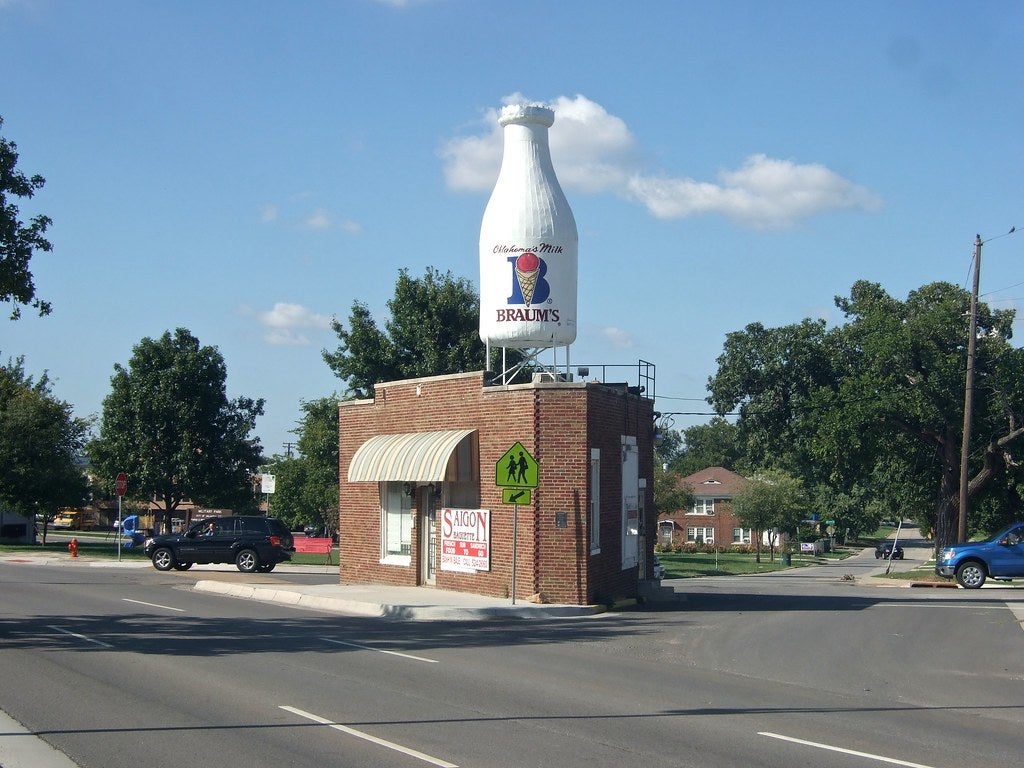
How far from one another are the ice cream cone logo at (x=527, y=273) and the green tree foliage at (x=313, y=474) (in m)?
28.7

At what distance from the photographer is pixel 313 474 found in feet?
185

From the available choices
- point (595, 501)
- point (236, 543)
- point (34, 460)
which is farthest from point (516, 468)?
point (34, 460)

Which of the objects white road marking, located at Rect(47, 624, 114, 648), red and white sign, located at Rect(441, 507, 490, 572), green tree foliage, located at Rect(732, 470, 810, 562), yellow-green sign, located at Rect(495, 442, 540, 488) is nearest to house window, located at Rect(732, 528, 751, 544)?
green tree foliage, located at Rect(732, 470, 810, 562)

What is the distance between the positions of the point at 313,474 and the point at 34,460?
13.9 m

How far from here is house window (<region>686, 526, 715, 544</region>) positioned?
89.8 metres

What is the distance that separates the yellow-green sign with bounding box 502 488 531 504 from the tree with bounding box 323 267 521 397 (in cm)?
2327

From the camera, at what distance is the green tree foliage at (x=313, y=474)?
5112cm

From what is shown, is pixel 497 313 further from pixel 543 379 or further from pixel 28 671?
pixel 28 671

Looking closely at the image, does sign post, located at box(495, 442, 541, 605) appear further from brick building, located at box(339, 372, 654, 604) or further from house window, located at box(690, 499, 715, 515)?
house window, located at box(690, 499, 715, 515)

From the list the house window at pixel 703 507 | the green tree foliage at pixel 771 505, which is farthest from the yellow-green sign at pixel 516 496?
the house window at pixel 703 507

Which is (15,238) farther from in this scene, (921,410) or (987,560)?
(921,410)

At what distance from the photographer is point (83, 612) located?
65.9 ft

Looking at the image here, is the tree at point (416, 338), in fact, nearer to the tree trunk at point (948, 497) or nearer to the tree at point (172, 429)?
the tree at point (172, 429)

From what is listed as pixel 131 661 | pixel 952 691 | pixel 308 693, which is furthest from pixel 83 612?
pixel 952 691
